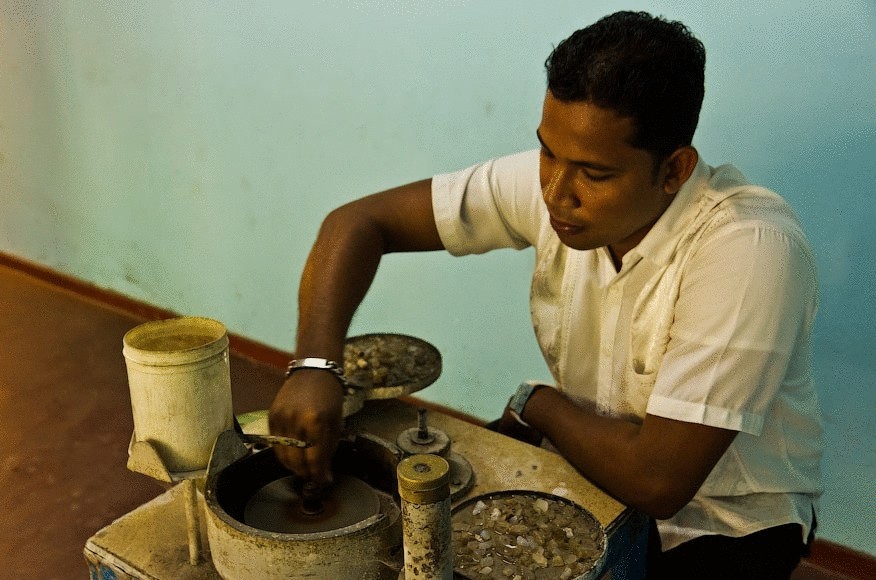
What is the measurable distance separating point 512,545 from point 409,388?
0.48 metres

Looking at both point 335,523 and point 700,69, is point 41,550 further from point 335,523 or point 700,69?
point 700,69

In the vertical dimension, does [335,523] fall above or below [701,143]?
below

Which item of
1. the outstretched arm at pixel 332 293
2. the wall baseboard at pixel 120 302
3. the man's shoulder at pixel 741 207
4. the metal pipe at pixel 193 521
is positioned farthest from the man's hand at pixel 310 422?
the wall baseboard at pixel 120 302

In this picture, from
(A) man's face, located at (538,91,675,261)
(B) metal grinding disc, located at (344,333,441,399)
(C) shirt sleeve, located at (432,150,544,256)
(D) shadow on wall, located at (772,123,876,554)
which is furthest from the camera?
(D) shadow on wall, located at (772,123,876,554)

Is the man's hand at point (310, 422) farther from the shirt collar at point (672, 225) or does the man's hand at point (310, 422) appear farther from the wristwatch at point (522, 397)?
the shirt collar at point (672, 225)

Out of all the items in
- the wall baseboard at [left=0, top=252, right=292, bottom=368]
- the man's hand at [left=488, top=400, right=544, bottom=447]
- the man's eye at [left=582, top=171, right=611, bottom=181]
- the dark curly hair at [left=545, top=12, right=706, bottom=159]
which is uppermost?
the dark curly hair at [left=545, top=12, right=706, bottom=159]

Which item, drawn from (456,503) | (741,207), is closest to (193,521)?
(456,503)

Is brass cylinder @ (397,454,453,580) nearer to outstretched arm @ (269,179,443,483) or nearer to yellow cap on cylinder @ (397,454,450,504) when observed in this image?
yellow cap on cylinder @ (397,454,450,504)

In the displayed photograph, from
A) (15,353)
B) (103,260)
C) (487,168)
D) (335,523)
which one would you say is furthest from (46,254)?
(335,523)

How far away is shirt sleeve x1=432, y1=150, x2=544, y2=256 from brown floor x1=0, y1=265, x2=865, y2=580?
1456mm

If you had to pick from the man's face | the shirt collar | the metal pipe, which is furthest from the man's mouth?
the metal pipe

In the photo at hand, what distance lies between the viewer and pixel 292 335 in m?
3.58

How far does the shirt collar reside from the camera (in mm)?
1515

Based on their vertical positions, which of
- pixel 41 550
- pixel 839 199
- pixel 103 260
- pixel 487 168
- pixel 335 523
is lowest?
pixel 41 550
